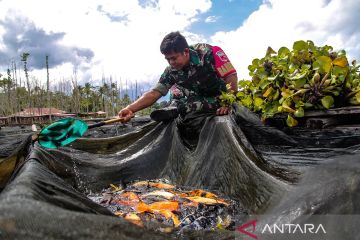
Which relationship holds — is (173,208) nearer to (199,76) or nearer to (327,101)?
(327,101)

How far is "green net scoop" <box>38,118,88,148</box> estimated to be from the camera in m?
3.15

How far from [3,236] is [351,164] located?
1741 millimetres

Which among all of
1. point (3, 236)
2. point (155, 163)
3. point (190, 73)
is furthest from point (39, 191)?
point (190, 73)

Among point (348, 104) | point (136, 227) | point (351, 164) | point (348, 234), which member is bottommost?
point (348, 234)

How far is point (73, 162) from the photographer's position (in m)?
3.55

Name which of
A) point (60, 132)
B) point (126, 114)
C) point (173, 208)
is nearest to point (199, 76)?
point (126, 114)

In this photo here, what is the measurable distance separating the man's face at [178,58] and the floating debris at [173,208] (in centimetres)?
166

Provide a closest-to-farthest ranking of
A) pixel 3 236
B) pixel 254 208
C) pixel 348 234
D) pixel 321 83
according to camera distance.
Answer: pixel 3 236
pixel 348 234
pixel 254 208
pixel 321 83

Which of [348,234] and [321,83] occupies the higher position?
[321,83]

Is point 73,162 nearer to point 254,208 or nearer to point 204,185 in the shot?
point 204,185

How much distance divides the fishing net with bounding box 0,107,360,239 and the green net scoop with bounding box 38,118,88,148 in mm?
118

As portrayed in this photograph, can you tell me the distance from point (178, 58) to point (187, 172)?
4.91 feet

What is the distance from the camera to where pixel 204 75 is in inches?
173

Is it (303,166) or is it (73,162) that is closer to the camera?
(303,166)
